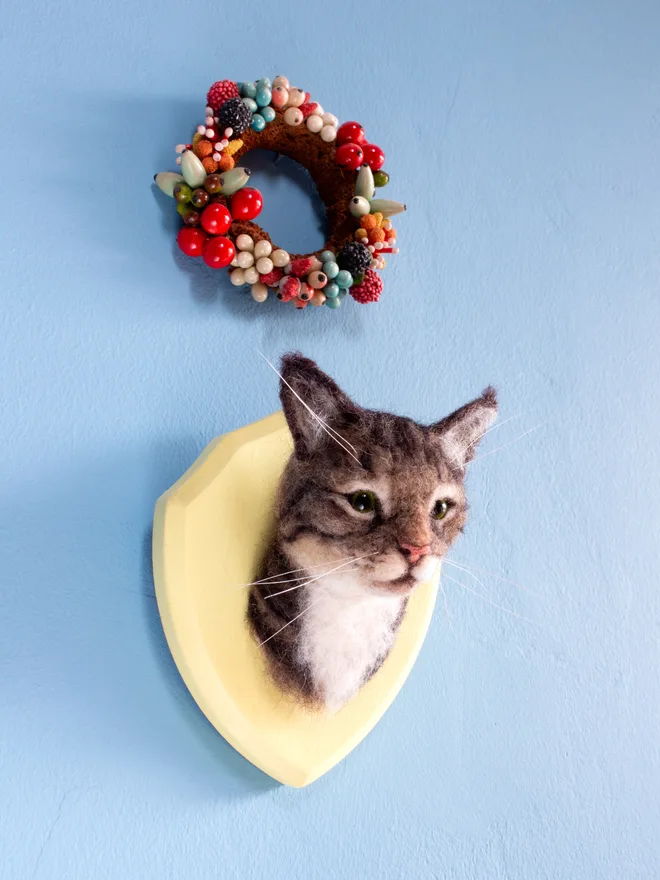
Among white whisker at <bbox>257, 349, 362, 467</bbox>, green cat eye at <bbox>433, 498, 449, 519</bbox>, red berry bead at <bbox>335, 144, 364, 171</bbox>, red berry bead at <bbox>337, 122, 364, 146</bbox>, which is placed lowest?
green cat eye at <bbox>433, 498, 449, 519</bbox>

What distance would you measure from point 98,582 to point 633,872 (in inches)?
25.3

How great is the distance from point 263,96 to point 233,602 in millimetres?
425

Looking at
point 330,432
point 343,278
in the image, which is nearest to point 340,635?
point 330,432

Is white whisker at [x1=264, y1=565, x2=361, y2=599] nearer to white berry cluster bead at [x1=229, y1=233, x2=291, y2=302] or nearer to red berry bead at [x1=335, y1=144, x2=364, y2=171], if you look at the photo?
white berry cluster bead at [x1=229, y1=233, x2=291, y2=302]

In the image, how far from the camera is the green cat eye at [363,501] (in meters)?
0.56

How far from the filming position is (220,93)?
0.67 meters

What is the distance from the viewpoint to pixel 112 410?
64cm

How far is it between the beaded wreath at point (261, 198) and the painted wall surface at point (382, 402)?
0.12 ft

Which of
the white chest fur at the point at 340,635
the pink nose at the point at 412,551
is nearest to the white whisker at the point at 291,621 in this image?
the white chest fur at the point at 340,635

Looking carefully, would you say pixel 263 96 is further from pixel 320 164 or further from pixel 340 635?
pixel 340 635

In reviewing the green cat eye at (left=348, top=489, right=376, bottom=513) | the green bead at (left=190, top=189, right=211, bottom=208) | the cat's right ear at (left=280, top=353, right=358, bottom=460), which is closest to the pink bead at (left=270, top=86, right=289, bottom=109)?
the green bead at (left=190, top=189, right=211, bottom=208)

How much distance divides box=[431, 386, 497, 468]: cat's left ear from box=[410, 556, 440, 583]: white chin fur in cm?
9

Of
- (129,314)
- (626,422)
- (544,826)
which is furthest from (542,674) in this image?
(129,314)

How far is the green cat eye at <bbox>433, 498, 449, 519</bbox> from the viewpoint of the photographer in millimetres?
576
